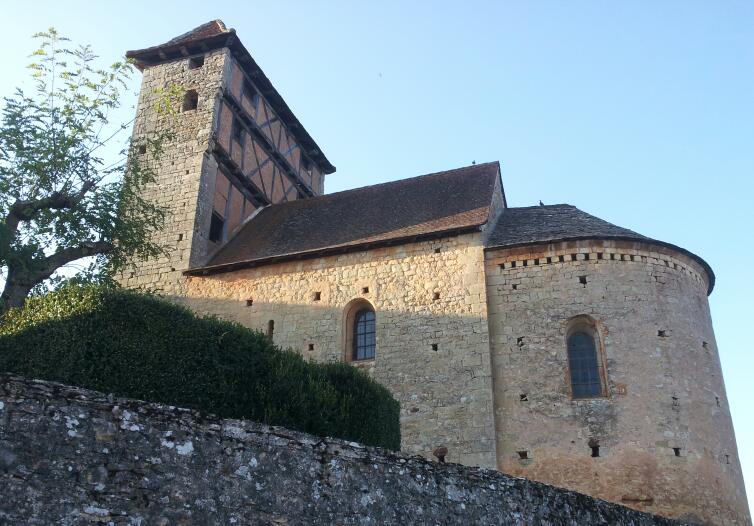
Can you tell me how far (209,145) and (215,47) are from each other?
3994 millimetres

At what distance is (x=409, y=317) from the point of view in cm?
1538

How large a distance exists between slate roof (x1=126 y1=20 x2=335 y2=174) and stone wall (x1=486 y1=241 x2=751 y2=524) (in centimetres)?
1184

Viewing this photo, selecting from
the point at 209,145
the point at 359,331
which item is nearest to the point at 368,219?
the point at 359,331

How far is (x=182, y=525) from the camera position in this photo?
6.06 metres

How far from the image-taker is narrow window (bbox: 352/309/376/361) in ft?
51.6

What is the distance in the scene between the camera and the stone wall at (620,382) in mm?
12945

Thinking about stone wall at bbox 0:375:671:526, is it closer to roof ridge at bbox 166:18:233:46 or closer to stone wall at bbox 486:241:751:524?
stone wall at bbox 486:241:751:524

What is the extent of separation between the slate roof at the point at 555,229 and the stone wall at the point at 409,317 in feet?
3.12

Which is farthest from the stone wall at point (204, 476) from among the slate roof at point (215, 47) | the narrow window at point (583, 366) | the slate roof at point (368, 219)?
the slate roof at point (215, 47)

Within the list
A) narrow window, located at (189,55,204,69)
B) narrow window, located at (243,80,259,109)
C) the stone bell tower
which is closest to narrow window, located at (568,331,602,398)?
the stone bell tower

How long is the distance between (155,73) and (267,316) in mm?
10879

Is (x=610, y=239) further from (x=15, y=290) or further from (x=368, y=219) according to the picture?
(x=15, y=290)

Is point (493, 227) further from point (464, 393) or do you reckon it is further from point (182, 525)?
point (182, 525)

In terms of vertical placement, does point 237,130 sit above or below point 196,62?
below
